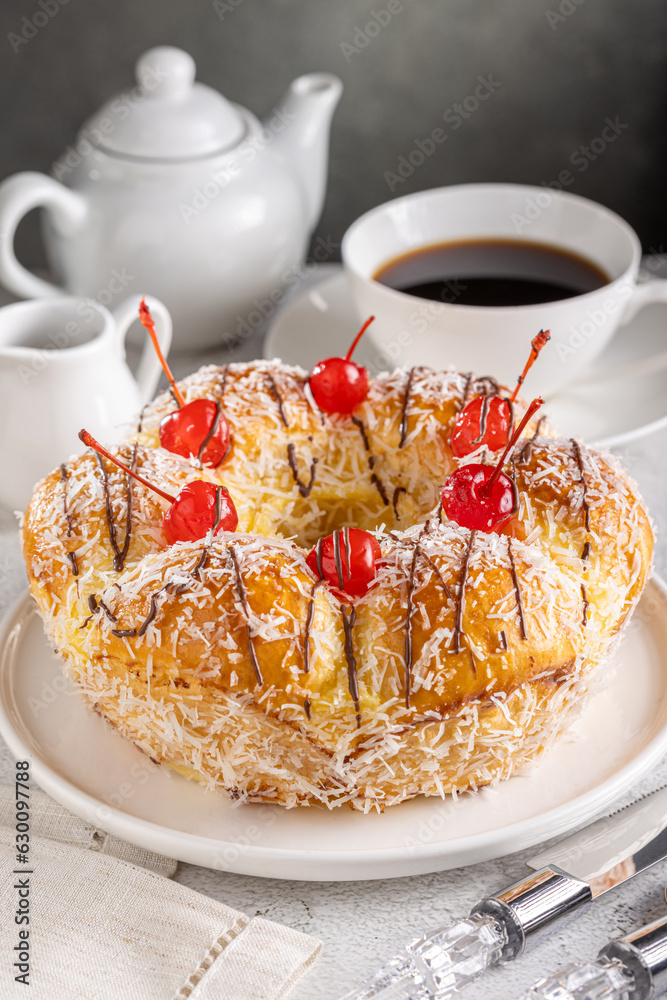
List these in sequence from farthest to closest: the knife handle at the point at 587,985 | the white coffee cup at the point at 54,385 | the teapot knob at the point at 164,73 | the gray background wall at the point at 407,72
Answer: the gray background wall at the point at 407,72 < the teapot knob at the point at 164,73 < the white coffee cup at the point at 54,385 < the knife handle at the point at 587,985

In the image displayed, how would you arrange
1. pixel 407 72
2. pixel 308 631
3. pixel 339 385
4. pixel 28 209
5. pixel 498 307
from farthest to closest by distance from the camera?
1. pixel 407 72
2. pixel 28 209
3. pixel 498 307
4. pixel 339 385
5. pixel 308 631

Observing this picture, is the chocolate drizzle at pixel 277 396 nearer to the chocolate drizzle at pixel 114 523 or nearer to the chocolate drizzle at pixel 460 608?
the chocolate drizzle at pixel 114 523

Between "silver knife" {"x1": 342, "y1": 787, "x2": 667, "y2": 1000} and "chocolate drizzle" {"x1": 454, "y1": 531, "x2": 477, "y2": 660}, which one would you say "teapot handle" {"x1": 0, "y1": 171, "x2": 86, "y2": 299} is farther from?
"silver knife" {"x1": 342, "y1": 787, "x2": 667, "y2": 1000}

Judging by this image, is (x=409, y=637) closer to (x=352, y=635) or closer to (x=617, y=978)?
(x=352, y=635)

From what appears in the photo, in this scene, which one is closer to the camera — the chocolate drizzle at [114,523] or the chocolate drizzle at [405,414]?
the chocolate drizzle at [114,523]

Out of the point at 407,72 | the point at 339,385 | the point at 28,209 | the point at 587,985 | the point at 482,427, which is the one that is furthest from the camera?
the point at 407,72

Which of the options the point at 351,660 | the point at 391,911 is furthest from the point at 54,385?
the point at 391,911

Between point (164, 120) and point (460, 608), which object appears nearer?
point (460, 608)

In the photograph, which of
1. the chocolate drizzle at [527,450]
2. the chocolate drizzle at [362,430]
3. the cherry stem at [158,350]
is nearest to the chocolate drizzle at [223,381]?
the cherry stem at [158,350]
